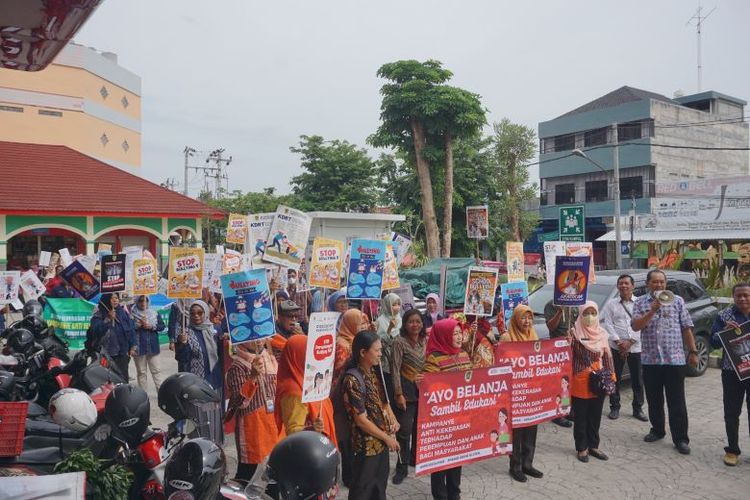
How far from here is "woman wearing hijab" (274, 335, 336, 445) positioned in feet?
12.7

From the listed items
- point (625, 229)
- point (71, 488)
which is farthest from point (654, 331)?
point (625, 229)

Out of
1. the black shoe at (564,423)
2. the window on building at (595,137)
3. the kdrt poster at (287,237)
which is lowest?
the black shoe at (564,423)

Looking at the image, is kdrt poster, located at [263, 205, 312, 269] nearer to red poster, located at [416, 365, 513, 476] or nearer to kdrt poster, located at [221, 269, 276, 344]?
kdrt poster, located at [221, 269, 276, 344]

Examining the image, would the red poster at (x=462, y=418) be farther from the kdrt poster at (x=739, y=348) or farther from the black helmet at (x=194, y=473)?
the kdrt poster at (x=739, y=348)

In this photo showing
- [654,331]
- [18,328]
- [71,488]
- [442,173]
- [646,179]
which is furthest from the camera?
[646,179]

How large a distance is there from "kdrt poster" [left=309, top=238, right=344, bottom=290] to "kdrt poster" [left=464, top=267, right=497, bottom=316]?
1.85m

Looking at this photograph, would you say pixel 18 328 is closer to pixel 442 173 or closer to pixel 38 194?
pixel 38 194

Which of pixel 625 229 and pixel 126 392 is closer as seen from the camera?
pixel 126 392

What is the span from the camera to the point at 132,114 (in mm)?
33438

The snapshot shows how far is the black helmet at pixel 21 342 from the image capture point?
725 cm

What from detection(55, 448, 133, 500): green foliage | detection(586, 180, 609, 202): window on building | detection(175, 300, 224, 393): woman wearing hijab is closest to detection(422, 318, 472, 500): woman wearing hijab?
detection(175, 300, 224, 393): woman wearing hijab

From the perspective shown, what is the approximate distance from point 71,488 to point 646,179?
127 ft

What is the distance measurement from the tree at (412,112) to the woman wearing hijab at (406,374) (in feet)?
61.7

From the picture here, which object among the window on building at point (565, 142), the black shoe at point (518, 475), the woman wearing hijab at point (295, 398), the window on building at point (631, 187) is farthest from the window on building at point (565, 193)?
the woman wearing hijab at point (295, 398)
